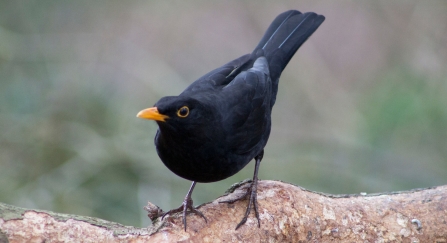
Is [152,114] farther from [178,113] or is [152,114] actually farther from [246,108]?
[246,108]

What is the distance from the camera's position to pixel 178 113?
3383 millimetres

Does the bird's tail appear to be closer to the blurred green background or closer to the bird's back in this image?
the bird's back

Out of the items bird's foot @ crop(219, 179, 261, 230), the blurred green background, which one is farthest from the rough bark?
the blurred green background

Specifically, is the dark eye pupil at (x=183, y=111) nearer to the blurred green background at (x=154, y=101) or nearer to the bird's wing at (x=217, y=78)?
the bird's wing at (x=217, y=78)

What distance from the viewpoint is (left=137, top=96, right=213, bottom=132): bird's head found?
130 inches

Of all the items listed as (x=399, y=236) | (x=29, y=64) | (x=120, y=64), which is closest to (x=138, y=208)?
(x=29, y=64)

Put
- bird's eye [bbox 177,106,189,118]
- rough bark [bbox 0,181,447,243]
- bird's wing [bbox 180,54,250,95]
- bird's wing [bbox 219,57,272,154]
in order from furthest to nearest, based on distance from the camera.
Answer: bird's wing [bbox 180,54,250,95] → bird's wing [bbox 219,57,272,154] → bird's eye [bbox 177,106,189,118] → rough bark [bbox 0,181,447,243]

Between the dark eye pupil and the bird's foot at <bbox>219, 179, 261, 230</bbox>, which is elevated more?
the dark eye pupil

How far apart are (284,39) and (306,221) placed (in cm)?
205

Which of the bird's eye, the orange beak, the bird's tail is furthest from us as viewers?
the bird's tail

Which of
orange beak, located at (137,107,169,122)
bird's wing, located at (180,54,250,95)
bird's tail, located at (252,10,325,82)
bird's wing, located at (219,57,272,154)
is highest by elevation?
bird's tail, located at (252,10,325,82)

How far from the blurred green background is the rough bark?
2899 millimetres

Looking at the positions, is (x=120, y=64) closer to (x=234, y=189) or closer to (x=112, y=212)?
(x=112, y=212)

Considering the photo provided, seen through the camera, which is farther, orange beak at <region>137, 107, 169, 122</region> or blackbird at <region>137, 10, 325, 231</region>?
blackbird at <region>137, 10, 325, 231</region>
